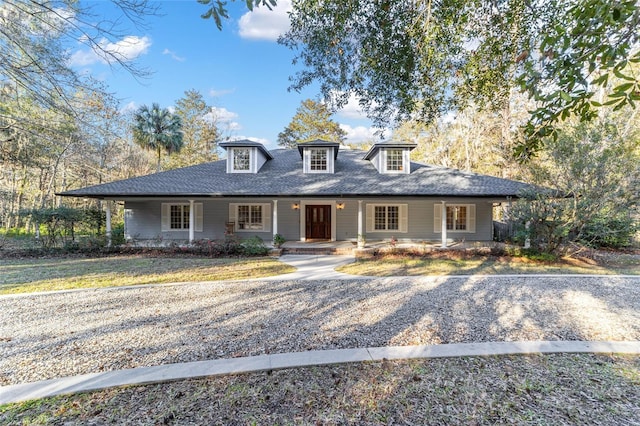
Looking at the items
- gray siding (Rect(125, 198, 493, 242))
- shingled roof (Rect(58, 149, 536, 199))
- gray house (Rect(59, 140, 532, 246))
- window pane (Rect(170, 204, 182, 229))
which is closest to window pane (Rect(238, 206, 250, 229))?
gray house (Rect(59, 140, 532, 246))

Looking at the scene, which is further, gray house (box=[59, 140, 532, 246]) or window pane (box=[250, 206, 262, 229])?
window pane (box=[250, 206, 262, 229])

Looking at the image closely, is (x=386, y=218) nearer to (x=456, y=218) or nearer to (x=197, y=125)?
(x=456, y=218)

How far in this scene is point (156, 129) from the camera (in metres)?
19.2

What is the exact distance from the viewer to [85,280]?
24.3 feet

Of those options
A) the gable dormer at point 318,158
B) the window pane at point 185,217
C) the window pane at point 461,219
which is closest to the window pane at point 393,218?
the window pane at point 461,219

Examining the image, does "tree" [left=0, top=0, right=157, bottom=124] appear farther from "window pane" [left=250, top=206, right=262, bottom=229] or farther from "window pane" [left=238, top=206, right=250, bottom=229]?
"window pane" [left=250, top=206, right=262, bottom=229]

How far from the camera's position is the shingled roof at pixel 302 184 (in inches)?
470

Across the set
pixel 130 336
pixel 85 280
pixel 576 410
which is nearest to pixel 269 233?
pixel 85 280

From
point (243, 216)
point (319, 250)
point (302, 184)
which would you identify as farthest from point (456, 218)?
point (243, 216)

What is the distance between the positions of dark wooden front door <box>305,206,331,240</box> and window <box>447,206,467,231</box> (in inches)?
237

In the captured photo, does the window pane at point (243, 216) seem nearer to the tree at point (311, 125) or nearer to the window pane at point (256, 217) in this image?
the window pane at point (256, 217)

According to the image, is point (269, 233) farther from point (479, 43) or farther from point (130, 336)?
point (479, 43)

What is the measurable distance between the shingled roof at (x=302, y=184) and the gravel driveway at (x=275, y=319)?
562 cm

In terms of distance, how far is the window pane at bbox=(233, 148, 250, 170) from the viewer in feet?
47.9
